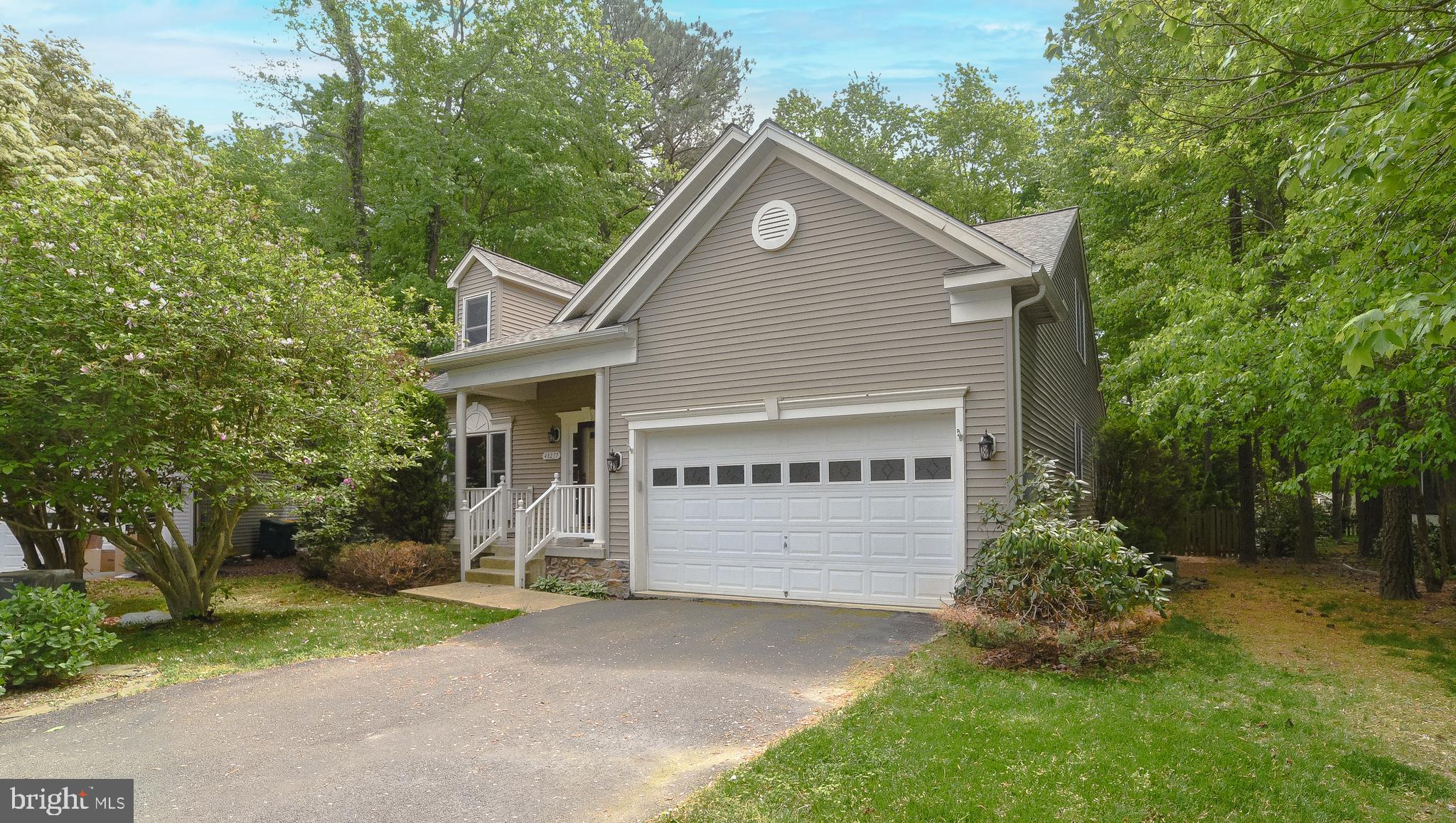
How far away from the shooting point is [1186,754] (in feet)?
15.7

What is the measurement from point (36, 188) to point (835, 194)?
905cm

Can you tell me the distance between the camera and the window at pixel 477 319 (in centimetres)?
1684

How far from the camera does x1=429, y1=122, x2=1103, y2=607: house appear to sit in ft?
31.2

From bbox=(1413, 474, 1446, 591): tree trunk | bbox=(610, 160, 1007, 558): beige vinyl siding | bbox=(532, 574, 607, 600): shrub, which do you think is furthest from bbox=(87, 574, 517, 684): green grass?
bbox=(1413, 474, 1446, 591): tree trunk

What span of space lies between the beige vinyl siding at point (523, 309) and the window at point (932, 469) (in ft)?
31.4

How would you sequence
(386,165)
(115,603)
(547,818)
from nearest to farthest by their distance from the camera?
(547,818) → (115,603) → (386,165)

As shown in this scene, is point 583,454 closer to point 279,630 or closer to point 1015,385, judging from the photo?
point 279,630

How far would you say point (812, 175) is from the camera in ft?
35.0

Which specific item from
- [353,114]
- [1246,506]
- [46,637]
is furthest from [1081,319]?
[353,114]

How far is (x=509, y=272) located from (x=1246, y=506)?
54.5 ft

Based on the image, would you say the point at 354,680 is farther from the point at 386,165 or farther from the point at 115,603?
the point at 386,165

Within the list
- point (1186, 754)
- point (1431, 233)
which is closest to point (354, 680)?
point (1186, 754)

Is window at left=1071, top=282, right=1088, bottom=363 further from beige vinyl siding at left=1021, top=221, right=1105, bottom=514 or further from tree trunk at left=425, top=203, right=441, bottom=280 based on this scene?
tree trunk at left=425, top=203, right=441, bottom=280

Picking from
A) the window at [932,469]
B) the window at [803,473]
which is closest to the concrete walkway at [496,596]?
the window at [803,473]
